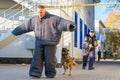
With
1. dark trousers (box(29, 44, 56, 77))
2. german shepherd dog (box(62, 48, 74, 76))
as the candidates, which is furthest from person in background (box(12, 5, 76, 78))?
german shepherd dog (box(62, 48, 74, 76))

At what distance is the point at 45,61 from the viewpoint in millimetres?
13766

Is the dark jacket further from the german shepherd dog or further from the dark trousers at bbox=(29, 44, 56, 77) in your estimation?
the german shepherd dog

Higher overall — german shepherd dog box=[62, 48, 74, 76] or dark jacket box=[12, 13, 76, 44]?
dark jacket box=[12, 13, 76, 44]

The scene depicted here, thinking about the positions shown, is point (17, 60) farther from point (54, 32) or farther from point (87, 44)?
point (54, 32)

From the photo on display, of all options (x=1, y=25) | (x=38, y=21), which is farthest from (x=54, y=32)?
(x=1, y=25)

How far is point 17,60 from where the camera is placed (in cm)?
2462

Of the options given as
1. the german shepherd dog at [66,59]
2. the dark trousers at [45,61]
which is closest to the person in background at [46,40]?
the dark trousers at [45,61]

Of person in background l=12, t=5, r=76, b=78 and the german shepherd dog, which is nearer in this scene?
person in background l=12, t=5, r=76, b=78

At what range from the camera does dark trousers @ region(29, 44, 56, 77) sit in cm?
1366

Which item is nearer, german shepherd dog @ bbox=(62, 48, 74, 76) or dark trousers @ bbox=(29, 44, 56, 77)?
dark trousers @ bbox=(29, 44, 56, 77)

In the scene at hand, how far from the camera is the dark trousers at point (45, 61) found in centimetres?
1366

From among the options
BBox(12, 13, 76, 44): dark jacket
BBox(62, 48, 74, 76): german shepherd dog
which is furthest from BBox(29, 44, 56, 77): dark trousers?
BBox(62, 48, 74, 76): german shepherd dog

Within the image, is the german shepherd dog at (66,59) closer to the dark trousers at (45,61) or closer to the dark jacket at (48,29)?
the dark trousers at (45,61)

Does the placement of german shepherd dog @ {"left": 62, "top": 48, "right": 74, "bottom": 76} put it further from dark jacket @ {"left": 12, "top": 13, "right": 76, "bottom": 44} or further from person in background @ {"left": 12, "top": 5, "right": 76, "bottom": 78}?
dark jacket @ {"left": 12, "top": 13, "right": 76, "bottom": 44}
